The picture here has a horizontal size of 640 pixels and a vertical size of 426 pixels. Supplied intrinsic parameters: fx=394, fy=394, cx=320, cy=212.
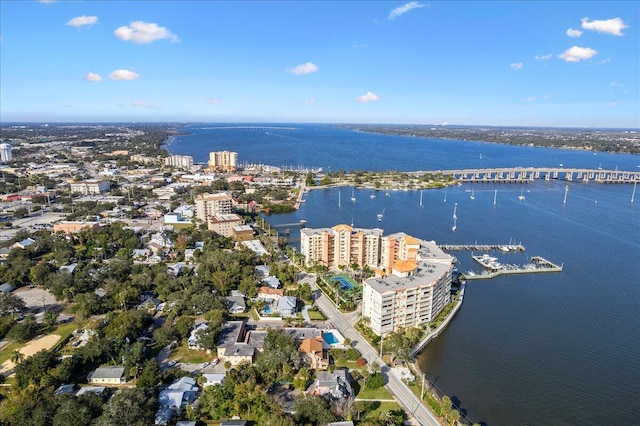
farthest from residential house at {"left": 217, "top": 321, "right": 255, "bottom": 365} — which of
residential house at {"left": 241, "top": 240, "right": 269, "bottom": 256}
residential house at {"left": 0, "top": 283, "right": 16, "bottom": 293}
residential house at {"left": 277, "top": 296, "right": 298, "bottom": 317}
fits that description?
residential house at {"left": 0, "top": 283, "right": 16, "bottom": 293}

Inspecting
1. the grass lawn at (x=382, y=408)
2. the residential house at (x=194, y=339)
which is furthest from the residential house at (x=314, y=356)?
the residential house at (x=194, y=339)

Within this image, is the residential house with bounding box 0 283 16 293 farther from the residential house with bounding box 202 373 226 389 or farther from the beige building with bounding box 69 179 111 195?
the beige building with bounding box 69 179 111 195

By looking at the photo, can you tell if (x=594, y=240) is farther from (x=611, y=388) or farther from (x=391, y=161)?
(x=391, y=161)

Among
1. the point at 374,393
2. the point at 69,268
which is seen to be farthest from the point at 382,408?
the point at 69,268

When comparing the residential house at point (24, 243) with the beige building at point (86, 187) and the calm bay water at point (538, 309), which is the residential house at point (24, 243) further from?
the beige building at point (86, 187)

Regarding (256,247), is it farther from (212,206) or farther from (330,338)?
(330,338)
